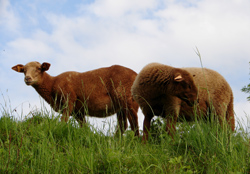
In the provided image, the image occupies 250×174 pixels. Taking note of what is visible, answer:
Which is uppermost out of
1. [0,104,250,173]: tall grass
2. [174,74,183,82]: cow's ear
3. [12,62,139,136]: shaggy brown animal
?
[12,62,139,136]: shaggy brown animal

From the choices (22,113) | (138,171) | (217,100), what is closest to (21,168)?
(138,171)

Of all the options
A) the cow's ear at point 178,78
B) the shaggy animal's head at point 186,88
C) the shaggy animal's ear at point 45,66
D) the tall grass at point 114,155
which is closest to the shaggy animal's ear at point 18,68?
the shaggy animal's ear at point 45,66

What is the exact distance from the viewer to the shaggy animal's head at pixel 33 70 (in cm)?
822

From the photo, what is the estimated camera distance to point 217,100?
6.62 m

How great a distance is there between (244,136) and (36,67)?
6268mm

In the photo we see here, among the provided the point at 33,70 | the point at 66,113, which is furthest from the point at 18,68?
the point at 66,113

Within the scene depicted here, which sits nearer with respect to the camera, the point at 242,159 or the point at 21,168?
the point at 21,168

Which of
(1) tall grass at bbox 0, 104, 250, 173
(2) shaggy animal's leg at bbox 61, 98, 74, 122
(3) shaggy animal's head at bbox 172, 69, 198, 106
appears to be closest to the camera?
(1) tall grass at bbox 0, 104, 250, 173

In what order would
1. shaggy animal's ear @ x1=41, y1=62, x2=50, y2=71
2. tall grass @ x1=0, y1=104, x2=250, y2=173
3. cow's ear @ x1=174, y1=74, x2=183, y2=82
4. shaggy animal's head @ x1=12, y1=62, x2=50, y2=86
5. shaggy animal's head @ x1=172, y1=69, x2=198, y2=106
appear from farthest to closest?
shaggy animal's ear @ x1=41, y1=62, x2=50, y2=71 → shaggy animal's head @ x1=12, y1=62, x2=50, y2=86 → shaggy animal's head @ x1=172, y1=69, x2=198, y2=106 → cow's ear @ x1=174, y1=74, x2=183, y2=82 → tall grass @ x1=0, y1=104, x2=250, y2=173

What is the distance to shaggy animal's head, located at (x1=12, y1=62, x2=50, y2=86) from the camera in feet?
27.0

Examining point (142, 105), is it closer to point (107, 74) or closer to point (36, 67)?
point (107, 74)

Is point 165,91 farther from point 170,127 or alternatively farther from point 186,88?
point 170,127

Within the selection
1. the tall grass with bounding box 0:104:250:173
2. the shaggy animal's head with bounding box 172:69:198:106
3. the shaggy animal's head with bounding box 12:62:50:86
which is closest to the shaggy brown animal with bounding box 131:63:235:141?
the shaggy animal's head with bounding box 172:69:198:106

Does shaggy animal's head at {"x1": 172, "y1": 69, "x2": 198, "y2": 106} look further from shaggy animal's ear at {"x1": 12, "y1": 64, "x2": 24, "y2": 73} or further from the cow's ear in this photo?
shaggy animal's ear at {"x1": 12, "y1": 64, "x2": 24, "y2": 73}
